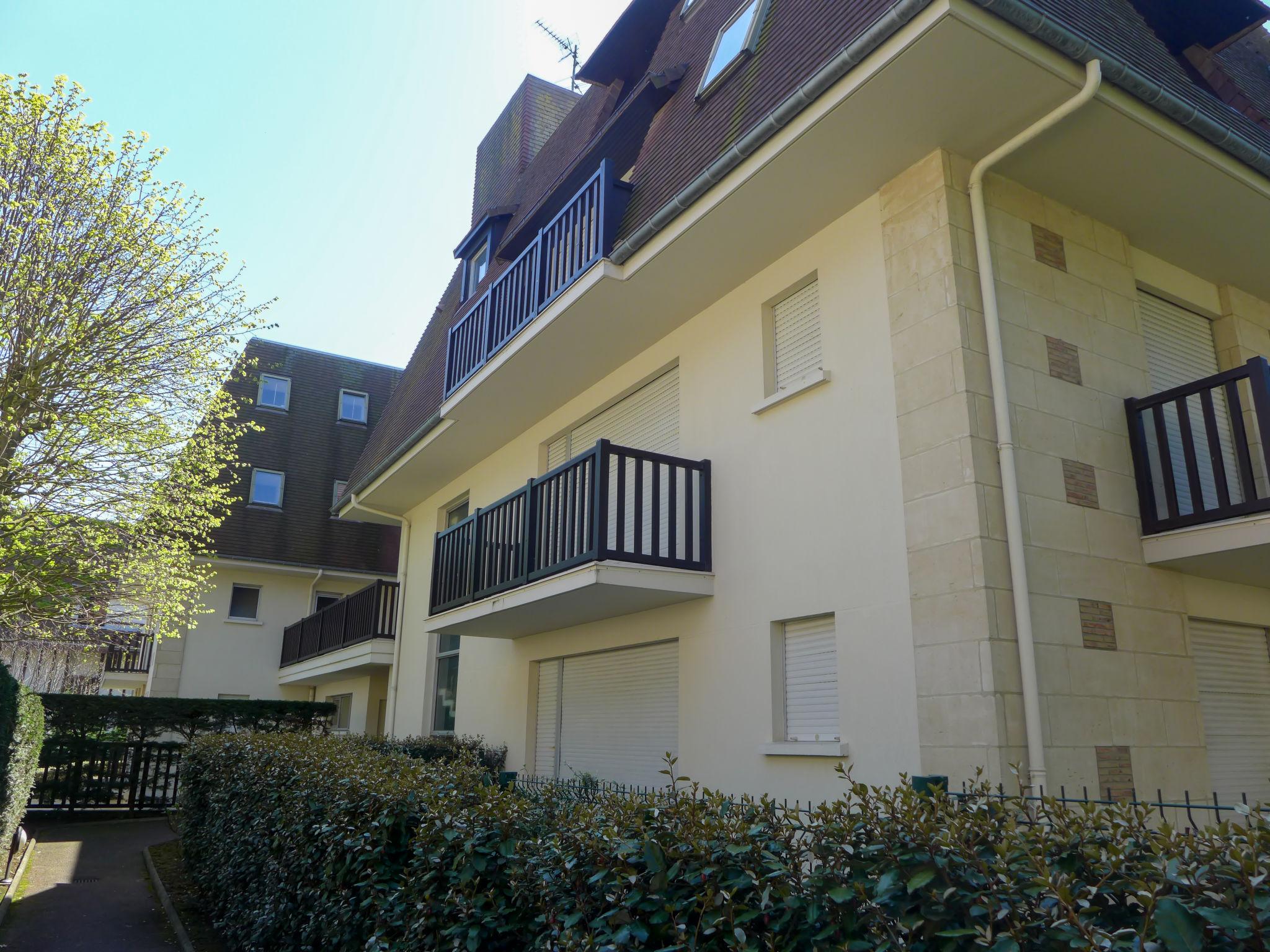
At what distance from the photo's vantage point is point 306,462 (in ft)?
83.3

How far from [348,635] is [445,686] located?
13.7ft

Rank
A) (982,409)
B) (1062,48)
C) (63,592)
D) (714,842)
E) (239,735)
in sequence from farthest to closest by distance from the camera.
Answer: (63,592), (239,735), (982,409), (1062,48), (714,842)

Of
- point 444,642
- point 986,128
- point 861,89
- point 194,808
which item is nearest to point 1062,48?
point 986,128

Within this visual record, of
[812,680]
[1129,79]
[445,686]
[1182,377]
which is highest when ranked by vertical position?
[1129,79]

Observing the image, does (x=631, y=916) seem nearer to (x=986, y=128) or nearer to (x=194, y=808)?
(x=986, y=128)

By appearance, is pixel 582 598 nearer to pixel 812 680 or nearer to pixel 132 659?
pixel 812 680

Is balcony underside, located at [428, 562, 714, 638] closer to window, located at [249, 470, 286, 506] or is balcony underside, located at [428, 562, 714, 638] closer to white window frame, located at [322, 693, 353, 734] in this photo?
white window frame, located at [322, 693, 353, 734]

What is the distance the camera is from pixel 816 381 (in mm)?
8047

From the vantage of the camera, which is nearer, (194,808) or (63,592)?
(194,808)

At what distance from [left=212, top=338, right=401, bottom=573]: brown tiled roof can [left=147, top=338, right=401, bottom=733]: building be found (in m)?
0.03

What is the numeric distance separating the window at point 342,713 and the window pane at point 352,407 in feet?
27.8

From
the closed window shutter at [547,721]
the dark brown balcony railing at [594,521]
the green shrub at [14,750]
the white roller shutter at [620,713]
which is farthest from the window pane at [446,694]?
the green shrub at [14,750]

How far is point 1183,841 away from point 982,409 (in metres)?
4.67

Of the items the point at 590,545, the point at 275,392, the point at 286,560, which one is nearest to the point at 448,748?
the point at 590,545
